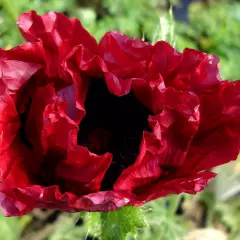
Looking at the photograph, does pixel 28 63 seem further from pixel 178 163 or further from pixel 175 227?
pixel 175 227

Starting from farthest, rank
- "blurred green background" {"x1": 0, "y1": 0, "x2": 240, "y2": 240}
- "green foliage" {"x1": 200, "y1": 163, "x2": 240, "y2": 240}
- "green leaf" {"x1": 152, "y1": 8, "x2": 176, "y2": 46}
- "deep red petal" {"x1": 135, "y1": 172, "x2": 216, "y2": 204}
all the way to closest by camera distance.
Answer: "green foliage" {"x1": 200, "y1": 163, "x2": 240, "y2": 240}, "blurred green background" {"x1": 0, "y1": 0, "x2": 240, "y2": 240}, "green leaf" {"x1": 152, "y1": 8, "x2": 176, "y2": 46}, "deep red petal" {"x1": 135, "y1": 172, "x2": 216, "y2": 204}

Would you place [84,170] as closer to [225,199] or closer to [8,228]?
[8,228]

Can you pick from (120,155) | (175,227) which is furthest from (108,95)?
(175,227)

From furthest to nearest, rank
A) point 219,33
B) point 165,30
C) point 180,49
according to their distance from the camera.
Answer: point 219,33 → point 180,49 → point 165,30

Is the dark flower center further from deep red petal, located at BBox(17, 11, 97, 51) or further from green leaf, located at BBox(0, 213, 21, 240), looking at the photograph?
green leaf, located at BBox(0, 213, 21, 240)

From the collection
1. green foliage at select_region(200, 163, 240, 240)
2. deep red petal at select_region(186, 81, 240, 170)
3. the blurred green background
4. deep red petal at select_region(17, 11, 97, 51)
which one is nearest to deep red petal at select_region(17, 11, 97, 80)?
deep red petal at select_region(17, 11, 97, 51)

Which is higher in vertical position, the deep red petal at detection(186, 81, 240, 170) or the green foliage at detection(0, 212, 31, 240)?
the deep red petal at detection(186, 81, 240, 170)

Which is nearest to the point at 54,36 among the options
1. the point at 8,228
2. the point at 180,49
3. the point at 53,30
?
the point at 53,30

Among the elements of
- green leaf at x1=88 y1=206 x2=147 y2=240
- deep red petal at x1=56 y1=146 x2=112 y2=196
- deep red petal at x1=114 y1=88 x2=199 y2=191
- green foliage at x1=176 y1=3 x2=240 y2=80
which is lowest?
green foliage at x1=176 y1=3 x2=240 y2=80
